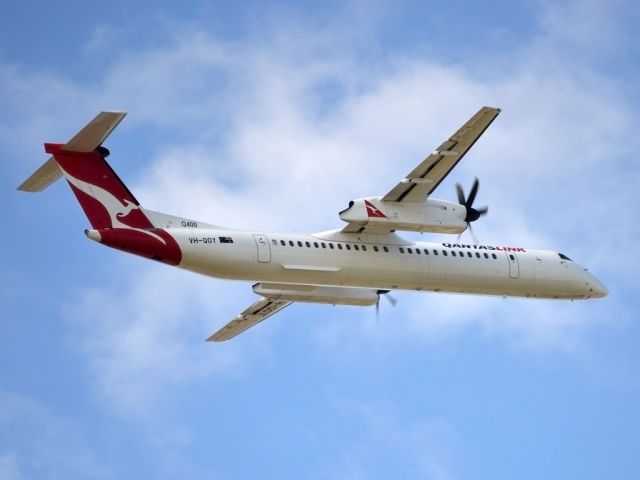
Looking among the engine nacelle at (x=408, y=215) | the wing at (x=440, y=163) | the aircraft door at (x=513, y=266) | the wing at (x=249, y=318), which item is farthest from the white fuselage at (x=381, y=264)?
the wing at (x=249, y=318)

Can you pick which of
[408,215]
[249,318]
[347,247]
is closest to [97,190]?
[347,247]

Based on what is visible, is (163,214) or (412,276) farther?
(412,276)

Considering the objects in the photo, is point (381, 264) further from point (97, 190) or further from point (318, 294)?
point (97, 190)

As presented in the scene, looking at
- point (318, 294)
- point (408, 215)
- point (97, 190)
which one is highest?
point (408, 215)

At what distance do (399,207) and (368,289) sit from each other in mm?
4832

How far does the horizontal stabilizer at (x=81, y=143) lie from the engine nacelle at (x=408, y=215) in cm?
835

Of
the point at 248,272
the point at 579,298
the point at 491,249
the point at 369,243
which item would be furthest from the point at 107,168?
the point at 579,298

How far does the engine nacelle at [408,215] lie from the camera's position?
42125 mm

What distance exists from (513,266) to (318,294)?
7.17 metres

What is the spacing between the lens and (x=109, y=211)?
131ft

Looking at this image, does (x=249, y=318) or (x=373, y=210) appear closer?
(x=373, y=210)

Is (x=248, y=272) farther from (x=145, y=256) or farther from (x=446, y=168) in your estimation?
(x=446, y=168)

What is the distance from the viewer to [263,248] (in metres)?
41.3

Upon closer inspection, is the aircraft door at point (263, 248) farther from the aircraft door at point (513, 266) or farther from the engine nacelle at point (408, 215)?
the aircraft door at point (513, 266)
